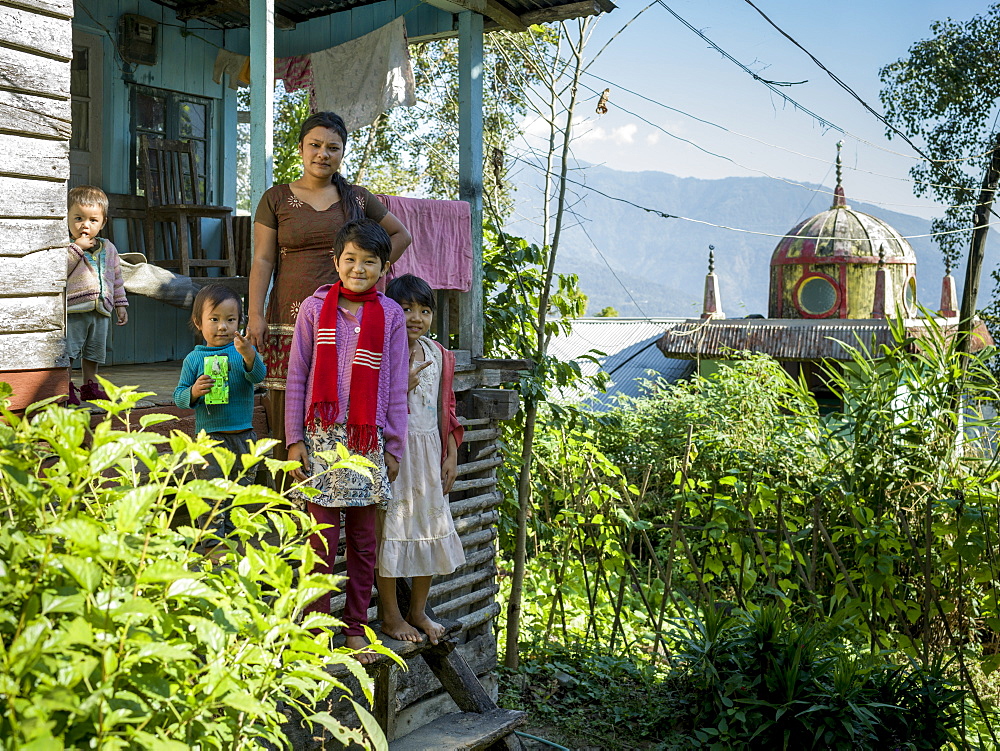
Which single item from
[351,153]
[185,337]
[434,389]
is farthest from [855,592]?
[351,153]

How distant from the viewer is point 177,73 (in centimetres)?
704

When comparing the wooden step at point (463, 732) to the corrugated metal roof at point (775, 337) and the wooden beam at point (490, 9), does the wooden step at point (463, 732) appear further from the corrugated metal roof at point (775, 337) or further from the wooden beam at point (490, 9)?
the corrugated metal roof at point (775, 337)

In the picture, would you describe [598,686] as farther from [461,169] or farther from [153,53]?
[153,53]

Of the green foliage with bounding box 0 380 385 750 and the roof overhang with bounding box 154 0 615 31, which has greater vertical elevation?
the roof overhang with bounding box 154 0 615 31

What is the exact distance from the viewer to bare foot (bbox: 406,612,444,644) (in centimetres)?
381

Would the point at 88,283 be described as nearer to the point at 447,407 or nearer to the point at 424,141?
the point at 447,407

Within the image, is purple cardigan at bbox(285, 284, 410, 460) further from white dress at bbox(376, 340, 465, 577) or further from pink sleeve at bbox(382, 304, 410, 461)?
white dress at bbox(376, 340, 465, 577)

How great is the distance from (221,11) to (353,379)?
4664 mm

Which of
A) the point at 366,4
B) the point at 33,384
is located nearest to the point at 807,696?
the point at 33,384

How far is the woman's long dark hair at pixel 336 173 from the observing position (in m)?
3.69

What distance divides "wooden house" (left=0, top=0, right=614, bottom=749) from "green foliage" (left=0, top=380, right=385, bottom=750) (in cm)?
149

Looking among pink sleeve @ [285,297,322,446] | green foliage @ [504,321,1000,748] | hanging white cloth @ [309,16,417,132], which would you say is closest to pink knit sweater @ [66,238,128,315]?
pink sleeve @ [285,297,322,446]

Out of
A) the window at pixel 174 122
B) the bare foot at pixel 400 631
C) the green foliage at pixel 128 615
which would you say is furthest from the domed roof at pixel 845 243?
the green foliage at pixel 128 615

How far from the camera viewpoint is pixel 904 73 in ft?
50.6
